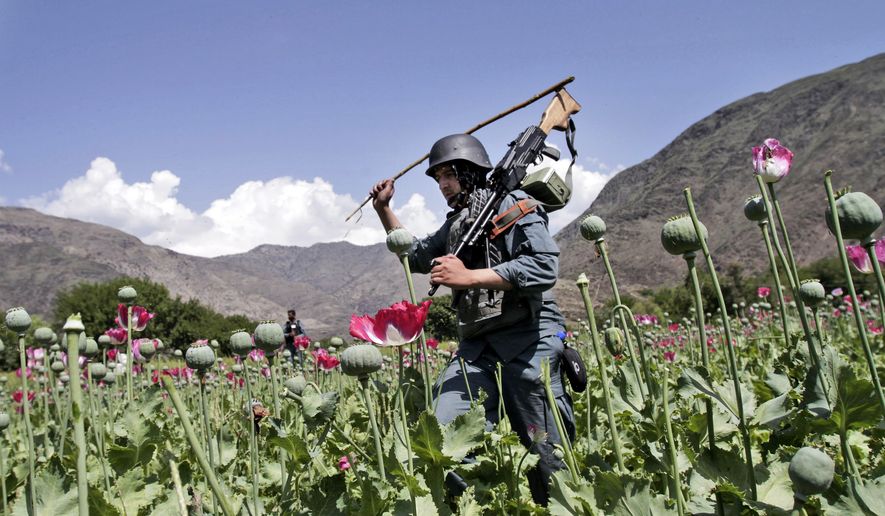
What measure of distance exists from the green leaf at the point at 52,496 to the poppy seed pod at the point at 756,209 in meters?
1.63

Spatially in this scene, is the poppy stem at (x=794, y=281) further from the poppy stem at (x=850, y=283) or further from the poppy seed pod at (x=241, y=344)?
the poppy seed pod at (x=241, y=344)

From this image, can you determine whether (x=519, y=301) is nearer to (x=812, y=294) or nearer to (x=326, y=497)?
(x=812, y=294)

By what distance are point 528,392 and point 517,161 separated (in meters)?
1.09

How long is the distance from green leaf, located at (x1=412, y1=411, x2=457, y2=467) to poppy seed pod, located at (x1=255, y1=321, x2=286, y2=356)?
442 millimetres

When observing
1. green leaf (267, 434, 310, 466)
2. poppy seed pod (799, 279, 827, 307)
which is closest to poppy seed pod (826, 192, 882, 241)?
poppy seed pod (799, 279, 827, 307)

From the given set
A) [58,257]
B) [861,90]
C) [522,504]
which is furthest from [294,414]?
[58,257]

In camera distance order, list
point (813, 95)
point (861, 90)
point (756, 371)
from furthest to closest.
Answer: point (813, 95) → point (861, 90) → point (756, 371)

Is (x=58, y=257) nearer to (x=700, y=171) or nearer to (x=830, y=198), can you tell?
(x=700, y=171)

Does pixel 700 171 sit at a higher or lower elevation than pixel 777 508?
higher

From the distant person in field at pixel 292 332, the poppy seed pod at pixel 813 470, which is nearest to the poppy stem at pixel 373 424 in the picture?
the poppy seed pod at pixel 813 470

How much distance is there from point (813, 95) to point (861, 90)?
12064 millimetres

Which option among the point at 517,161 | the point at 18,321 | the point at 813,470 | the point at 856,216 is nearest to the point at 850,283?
the point at 856,216

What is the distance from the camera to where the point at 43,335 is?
2160 millimetres

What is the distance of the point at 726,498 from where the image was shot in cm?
107
